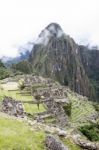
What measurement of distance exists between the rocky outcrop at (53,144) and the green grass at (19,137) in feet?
1.18

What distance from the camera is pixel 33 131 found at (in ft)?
90.8

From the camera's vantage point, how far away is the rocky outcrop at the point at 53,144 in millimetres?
24286

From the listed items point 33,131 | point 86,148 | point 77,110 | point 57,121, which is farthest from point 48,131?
point 77,110

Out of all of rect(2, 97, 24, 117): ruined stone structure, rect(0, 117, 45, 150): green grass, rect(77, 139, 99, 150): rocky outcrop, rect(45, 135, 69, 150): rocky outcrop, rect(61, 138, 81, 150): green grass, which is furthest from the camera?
rect(2, 97, 24, 117): ruined stone structure

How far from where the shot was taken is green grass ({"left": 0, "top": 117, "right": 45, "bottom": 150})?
2417 cm

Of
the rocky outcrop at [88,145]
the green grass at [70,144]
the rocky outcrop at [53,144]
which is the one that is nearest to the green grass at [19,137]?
the rocky outcrop at [53,144]

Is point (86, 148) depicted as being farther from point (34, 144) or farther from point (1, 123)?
point (1, 123)

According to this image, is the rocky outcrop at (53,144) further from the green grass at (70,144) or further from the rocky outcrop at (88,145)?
the rocky outcrop at (88,145)

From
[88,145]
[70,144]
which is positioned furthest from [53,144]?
[88,145]

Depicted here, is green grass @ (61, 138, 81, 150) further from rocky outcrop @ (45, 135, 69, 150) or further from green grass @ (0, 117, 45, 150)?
green grass @ (0, 117, 45, 150)

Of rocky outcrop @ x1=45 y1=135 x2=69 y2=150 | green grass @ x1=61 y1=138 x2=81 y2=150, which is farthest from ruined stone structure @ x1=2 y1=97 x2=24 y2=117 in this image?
rocky outcrop @ x1=45 y1=135 x2=69 y2=150

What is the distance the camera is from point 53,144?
24.6 meters

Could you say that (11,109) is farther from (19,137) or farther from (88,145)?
(88,145)

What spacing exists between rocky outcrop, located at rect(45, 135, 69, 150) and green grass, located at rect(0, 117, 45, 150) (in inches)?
14.1
